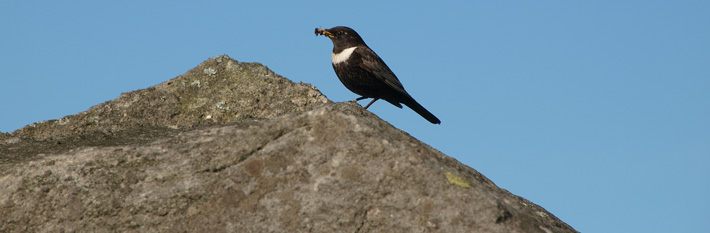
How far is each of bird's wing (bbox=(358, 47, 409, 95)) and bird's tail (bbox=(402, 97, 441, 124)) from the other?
178mm

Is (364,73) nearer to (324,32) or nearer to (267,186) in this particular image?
(324,32)

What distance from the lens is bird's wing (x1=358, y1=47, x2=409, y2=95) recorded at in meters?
8.51

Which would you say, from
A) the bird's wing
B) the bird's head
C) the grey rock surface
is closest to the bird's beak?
the bird's head

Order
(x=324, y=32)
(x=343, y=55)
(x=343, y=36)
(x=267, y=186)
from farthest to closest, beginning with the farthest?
(x=324, y=32), (x=343, y=36), (x=343, y=55), (x=267, y=186)

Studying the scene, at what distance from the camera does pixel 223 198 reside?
358cm

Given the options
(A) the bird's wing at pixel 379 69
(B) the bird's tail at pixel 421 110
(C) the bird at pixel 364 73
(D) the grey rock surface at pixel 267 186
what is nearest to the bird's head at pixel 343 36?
(C) the bird at pixel 364 73

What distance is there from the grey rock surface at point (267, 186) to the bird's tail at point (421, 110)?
4.70 m

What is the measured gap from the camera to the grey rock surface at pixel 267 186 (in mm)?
3494

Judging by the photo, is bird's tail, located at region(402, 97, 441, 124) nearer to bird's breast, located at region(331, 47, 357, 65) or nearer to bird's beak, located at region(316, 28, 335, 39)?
bird's breast, located at region(331, 47, 357, 65)

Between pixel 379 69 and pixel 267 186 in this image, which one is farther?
pixel 379 69

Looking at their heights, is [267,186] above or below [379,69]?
below

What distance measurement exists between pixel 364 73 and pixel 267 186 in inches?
198

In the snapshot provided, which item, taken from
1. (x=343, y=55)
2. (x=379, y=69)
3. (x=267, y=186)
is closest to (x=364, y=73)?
(x=379, y=69)

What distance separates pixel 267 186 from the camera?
3.58 meters
